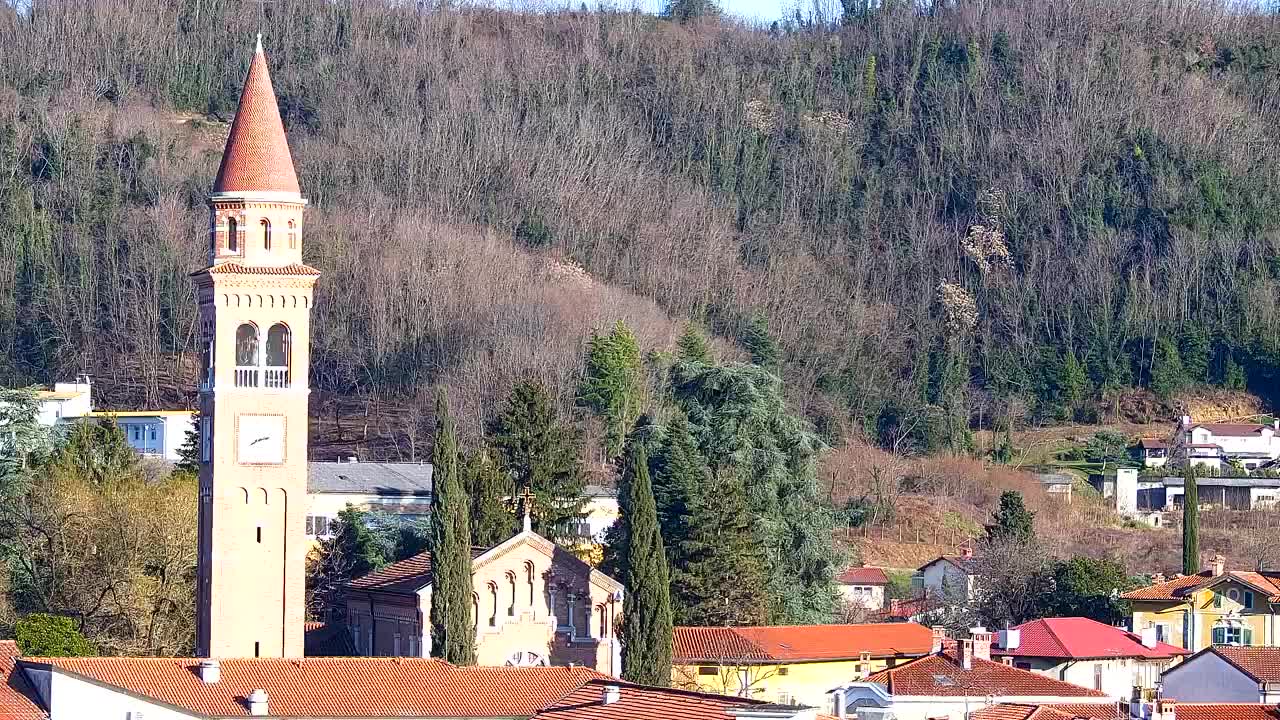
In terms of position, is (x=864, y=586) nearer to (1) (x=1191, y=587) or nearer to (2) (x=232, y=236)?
(1) (x=1191, y=587)

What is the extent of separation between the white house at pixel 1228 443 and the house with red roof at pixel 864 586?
25.7 meters

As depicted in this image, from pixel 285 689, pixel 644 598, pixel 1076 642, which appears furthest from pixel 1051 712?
pixel 1076 642

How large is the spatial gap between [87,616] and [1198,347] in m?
61.3

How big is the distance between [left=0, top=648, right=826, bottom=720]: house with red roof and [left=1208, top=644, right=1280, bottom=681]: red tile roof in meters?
11.5

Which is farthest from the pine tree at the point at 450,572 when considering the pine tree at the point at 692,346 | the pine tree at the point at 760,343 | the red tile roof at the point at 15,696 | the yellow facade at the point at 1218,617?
the pine tree at the point at 760,343

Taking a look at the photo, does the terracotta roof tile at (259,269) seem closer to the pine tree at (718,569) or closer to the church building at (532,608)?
the church building at (532,608)

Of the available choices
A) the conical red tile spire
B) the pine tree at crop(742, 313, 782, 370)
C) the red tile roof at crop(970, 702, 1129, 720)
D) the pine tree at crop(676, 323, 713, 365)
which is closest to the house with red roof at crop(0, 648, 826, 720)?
the red tile roof at crop(970, 702, 1129, 720)

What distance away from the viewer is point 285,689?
4253 cm

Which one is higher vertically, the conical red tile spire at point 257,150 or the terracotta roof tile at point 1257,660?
the conical red tile spire at point 257,150

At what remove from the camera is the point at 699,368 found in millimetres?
63656

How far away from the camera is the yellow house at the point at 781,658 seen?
51.1 m

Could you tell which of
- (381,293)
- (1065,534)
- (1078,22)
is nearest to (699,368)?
(1065,534)

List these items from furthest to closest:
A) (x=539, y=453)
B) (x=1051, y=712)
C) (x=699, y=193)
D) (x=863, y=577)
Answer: (x=699, y=193), (x=863, y=577), (x=539, y=453), (x=1051, y=712)

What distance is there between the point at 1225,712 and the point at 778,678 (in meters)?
15.0
